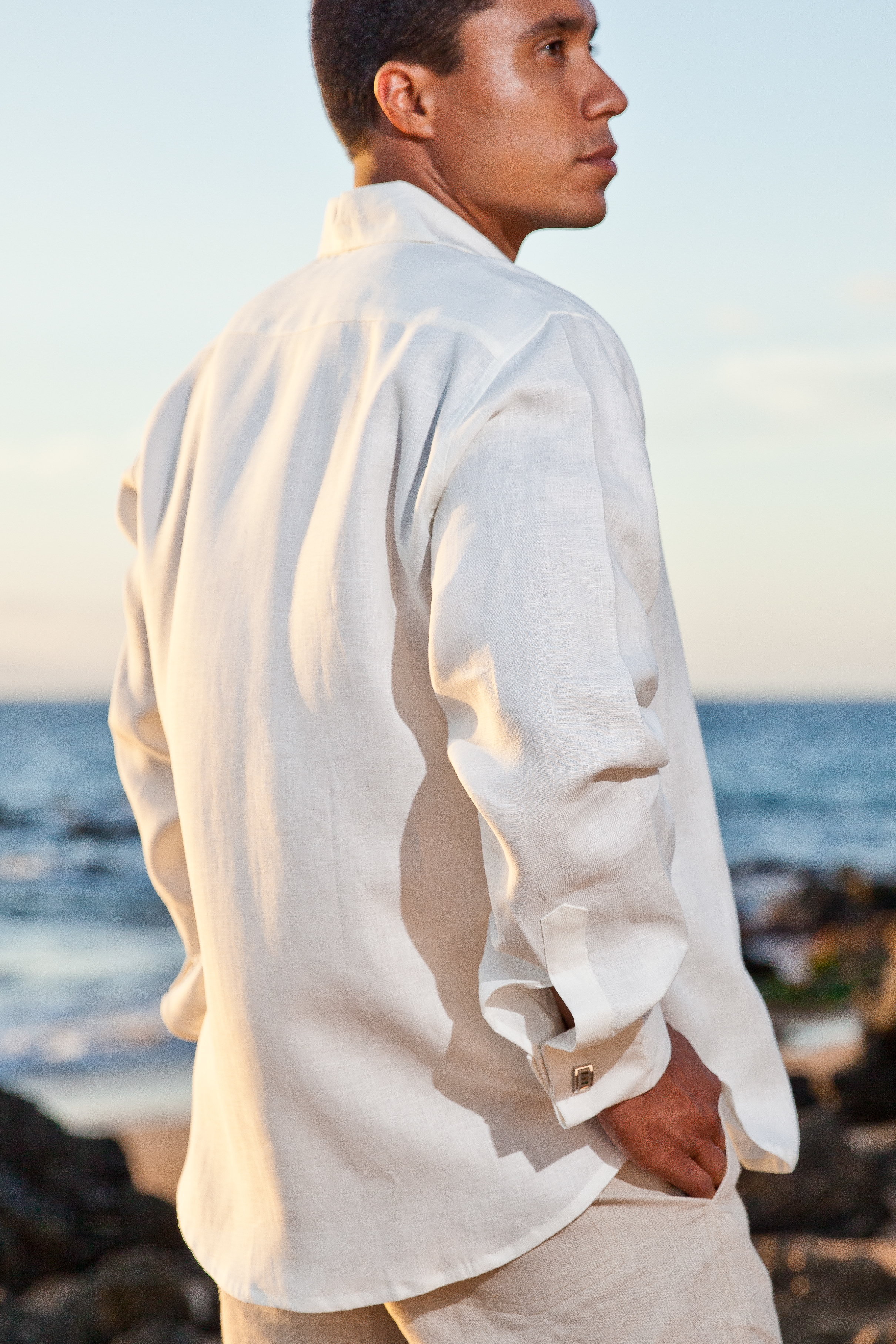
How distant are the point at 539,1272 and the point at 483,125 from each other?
107 centimetres

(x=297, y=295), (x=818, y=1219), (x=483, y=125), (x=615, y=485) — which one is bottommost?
(x=818, y=1219)

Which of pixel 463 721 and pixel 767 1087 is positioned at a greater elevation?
pixel 463 721

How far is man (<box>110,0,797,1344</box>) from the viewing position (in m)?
0.93

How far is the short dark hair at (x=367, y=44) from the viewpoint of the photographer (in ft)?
3.78

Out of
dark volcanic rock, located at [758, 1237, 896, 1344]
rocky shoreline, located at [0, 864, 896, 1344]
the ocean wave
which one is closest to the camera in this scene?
dark volcanic rock, located at [758, 1237, 896, 1344]

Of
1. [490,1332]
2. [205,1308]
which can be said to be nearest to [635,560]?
[490,1332]

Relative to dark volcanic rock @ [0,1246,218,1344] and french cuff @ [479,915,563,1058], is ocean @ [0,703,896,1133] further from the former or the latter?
french cuff @ [479,915,563,1058]

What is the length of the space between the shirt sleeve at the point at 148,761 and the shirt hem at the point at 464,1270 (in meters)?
0.37

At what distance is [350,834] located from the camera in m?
1.04

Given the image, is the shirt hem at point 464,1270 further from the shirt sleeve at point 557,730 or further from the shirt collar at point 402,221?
the shirt collar at point 402,221

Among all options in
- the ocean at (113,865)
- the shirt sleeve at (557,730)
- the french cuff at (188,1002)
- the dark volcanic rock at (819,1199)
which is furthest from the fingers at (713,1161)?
the ocean at (113,865)

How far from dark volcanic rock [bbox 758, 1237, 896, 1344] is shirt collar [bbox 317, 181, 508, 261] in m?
2.76

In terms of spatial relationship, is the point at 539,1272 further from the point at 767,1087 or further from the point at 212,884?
the point at 212,884

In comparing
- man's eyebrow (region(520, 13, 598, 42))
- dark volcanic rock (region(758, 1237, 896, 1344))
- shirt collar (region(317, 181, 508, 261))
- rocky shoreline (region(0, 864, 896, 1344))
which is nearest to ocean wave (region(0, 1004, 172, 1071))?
rocky shoreline (region(0, 864, 896, 1344))
